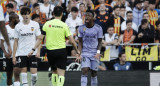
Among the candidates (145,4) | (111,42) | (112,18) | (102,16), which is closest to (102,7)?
(102,16)

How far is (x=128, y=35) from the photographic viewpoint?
57.1 feet

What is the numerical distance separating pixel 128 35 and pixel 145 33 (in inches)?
26.7

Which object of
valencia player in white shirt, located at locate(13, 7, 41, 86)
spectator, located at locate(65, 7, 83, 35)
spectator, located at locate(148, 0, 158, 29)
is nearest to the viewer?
valencia player in white shirt, located at locate(13, 7, 41, 86)

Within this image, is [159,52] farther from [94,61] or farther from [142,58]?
[94,61]

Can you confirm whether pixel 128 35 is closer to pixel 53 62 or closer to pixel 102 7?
pixel 102 7

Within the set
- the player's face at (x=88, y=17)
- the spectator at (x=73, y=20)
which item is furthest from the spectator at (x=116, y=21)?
the player's face at (x=88, y=17)

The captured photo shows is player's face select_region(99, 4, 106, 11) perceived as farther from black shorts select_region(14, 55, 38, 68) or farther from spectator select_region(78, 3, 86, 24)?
black shorts select_region(14, 55, 38, 68)

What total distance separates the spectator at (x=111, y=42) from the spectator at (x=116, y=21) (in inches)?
23.2

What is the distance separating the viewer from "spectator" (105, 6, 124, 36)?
1784 centimetres

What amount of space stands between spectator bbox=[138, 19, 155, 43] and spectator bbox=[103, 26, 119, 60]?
1.00 metres

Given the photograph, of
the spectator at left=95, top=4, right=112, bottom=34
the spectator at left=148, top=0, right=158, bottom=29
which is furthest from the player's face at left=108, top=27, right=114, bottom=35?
the spectator at left=148, top=0, right=158, bottom=29

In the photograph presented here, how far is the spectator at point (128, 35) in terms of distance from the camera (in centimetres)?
1731

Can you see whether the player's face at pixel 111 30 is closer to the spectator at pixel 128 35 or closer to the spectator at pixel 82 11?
the spectator at pixel 128 35

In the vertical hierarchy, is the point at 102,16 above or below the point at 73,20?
above
